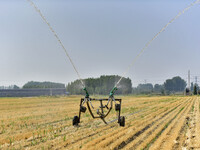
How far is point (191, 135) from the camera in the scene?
1159 centimetres

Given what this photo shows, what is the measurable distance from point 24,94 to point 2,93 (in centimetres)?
1419

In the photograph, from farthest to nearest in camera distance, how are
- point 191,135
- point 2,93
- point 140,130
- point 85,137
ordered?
point 2,93 < point 140,130 < point 191,135 < point 85,137

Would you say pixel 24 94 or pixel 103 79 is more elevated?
pixel 103 79

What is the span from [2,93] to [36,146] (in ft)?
490

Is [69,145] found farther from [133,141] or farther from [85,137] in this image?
[133,141]

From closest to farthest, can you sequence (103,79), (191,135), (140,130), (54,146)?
(54,146) < (191,135) < (140,130) < (103,79)

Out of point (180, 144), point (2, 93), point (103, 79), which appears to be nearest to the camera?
point (180, 144)

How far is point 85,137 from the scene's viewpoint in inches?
414

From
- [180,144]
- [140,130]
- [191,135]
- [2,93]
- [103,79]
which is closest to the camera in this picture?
[180,144]

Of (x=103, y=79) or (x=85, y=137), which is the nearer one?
(x=85, y=137)

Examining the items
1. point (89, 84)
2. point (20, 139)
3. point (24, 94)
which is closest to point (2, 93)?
point (24, 94)

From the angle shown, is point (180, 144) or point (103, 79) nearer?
point (180, 144)

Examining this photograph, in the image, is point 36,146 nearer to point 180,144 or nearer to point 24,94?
point 180,144

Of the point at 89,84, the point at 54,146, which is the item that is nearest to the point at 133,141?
the point at 54,146
